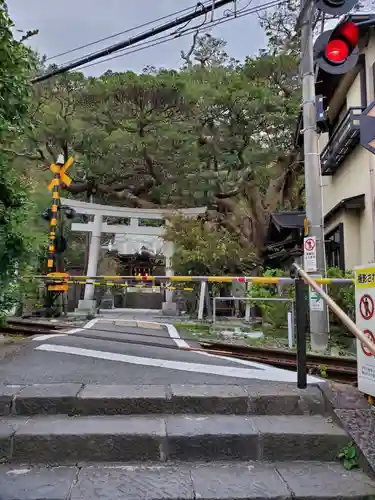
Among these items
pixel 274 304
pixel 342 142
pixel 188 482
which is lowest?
pixel 188 482

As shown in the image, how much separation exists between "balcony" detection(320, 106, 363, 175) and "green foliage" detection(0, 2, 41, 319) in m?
6.50

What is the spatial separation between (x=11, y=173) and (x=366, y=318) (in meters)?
4.77

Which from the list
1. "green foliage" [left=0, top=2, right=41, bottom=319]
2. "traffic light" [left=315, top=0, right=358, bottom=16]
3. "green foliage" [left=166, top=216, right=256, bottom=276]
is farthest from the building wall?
"green foliage" [left=0, top=2, right=41, bottom=319]

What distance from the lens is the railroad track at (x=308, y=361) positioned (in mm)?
4781

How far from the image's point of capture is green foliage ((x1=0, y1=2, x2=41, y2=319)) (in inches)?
188

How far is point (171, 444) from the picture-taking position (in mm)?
2635

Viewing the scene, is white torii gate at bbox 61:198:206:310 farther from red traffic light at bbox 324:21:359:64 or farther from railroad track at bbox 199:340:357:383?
red traffic light at bbox 324:21:359:64

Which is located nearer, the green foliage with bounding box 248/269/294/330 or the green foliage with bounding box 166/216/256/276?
the green foliage with bounding box 248/269/294/330

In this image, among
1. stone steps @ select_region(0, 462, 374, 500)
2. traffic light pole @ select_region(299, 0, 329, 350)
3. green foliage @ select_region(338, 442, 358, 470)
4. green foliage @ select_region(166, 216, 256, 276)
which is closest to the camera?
stone steps @ select_region(0, 462, 374, 500)

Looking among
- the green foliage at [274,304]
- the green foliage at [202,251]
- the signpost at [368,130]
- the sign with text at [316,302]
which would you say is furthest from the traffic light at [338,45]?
the green foliage at [202,251]

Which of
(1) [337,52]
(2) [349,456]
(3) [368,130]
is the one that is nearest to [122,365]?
(2) [349,456]

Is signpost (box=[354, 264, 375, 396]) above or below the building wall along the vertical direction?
below

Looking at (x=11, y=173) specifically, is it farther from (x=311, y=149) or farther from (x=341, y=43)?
(x=311, y=149)

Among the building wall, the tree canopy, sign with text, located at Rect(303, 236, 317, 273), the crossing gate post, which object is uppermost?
the tree canopy
